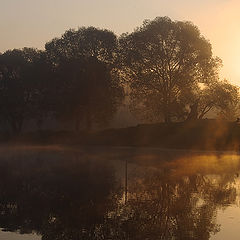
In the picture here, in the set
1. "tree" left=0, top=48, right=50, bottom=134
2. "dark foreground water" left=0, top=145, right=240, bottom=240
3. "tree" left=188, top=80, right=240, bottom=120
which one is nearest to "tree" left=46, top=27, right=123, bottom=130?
"tree" left=0, top=48, right=50, bottom=134

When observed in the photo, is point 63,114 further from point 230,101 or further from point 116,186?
point 116,186

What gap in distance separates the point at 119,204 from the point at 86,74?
69.9 meters

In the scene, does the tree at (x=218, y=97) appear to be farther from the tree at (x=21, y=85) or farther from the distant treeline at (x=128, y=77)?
the tree at (x=21, y=85)

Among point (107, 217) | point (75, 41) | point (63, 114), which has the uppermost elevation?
point (75, 41)

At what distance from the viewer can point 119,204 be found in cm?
2100

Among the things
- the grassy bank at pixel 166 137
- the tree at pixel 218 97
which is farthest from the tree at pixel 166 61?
the grassy bank at pixel 166 137

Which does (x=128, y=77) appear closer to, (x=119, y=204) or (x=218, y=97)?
(x=218, y=97)

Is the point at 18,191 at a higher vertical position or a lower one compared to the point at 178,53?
lower

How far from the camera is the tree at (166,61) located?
286 ft

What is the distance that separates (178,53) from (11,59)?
3613cm

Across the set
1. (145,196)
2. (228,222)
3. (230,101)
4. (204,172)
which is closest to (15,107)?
(230,101)

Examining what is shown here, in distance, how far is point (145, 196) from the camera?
75.9 feet

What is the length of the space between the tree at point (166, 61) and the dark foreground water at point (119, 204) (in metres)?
54.2

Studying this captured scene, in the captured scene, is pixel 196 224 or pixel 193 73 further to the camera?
pixel 193 73
